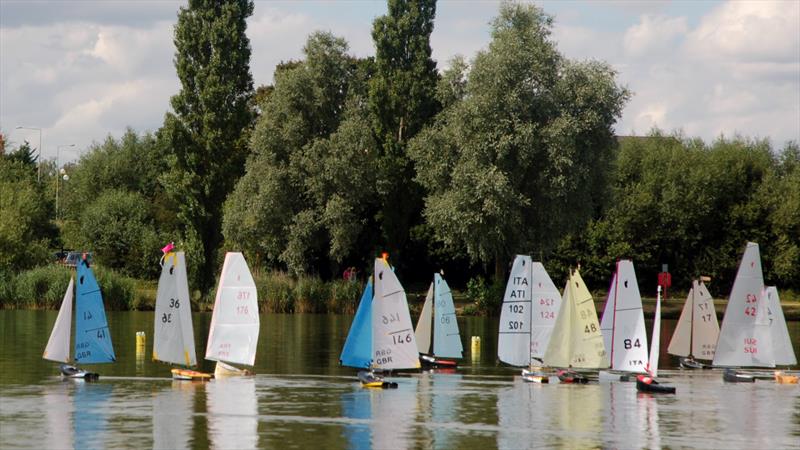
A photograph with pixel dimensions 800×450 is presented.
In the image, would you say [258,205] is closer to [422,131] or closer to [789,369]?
[422,131]

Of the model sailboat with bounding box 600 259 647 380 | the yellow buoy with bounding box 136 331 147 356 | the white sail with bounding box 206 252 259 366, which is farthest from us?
the yellow buoy with bounding box 136 331 147 356

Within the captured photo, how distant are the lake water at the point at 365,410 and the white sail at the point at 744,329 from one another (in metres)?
1.21

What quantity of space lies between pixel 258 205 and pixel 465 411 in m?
52.6

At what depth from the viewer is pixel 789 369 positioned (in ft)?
179

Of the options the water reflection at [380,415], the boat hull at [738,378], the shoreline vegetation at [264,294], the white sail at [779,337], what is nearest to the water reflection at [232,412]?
the water reflection at [380,415]

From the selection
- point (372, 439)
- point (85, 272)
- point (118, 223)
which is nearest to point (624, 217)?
point (118, 223)

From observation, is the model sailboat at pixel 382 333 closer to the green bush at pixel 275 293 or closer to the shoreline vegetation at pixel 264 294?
the green bush at pixel 275 293

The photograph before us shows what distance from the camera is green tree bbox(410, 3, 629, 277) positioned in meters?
83.0

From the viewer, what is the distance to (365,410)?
3788 centimetres

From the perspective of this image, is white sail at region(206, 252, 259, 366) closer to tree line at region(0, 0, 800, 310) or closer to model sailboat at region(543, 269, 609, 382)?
model sailboat at region(543, 269, 609, 382)

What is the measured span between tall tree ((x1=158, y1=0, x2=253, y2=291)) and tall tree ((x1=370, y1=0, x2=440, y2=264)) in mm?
9565

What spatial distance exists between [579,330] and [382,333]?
8.18 meters

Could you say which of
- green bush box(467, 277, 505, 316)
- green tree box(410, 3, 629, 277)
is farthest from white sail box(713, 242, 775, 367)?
green bush box(467, 277, 505, 316)

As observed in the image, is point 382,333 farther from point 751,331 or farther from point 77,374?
point 751,331
